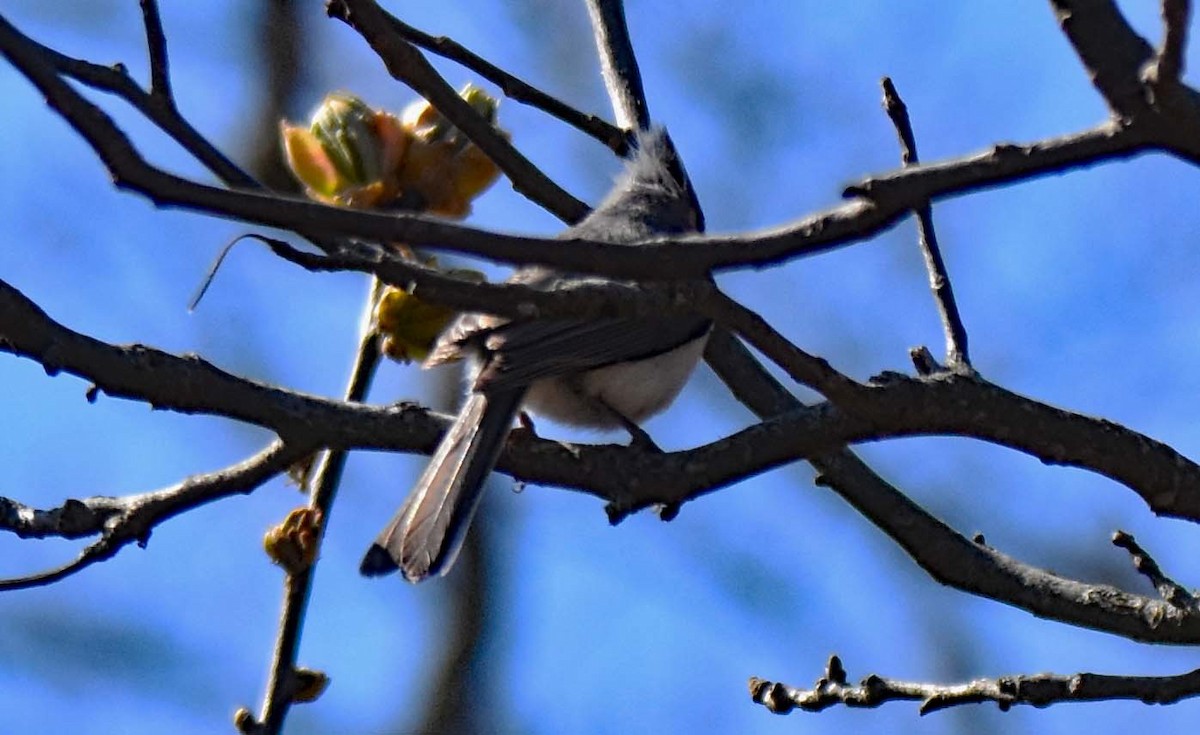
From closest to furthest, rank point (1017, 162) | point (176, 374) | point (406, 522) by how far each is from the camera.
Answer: point (1017, 162) < point (176, 374) < point (406, 522)

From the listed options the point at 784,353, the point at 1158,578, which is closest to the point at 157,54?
the point at 784,353

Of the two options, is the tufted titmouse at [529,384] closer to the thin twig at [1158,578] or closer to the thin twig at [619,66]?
the thin twig at [619,66]

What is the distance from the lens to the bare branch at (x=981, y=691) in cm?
209

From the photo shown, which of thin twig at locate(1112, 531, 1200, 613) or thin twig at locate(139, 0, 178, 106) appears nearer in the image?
thin twig at locate(139, 0, 178, 106)

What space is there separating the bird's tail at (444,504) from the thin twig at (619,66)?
87 cm

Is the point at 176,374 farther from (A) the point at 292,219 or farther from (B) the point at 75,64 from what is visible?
(A) the point at 292,219

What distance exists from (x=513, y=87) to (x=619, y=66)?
0.45 meters

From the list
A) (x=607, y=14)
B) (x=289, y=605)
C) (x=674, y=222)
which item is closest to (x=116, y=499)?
(x=289, y=605)

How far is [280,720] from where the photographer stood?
1.69 m

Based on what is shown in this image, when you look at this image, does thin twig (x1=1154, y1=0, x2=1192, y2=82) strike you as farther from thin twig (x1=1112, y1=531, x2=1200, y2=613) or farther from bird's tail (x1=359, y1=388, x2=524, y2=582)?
bird's tail (x1=359, y1=388, x2=524, y2=582)

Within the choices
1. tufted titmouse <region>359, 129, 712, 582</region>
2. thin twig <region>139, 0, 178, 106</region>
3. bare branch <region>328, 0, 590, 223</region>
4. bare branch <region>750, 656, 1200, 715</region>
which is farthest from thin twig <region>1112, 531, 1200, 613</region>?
thin twig <region>139, 0, 178, 106</region>

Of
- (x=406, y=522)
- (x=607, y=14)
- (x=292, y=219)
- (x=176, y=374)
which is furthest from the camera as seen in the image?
(x=607, y=14)

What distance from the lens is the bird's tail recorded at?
7.76 ft

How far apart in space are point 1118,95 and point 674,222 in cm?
235
